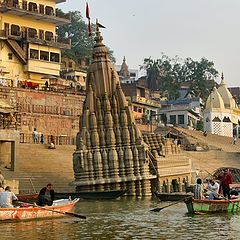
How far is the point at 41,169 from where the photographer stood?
129 ft

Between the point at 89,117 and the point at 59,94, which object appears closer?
the point at 89,117

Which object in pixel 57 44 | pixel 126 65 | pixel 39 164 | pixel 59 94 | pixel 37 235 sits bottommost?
pixel 37 235

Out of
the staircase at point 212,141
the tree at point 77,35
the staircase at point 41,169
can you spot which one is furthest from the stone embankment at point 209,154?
the tree at point 77,35

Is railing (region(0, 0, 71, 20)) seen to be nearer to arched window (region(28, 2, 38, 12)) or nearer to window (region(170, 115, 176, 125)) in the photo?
arched window (region(28, 2, 38, 12))

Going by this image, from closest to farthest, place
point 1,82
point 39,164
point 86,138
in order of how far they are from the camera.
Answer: point 86,138 < point 39,164 < point 1,82

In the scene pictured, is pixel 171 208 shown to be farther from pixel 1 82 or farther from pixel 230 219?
pixel 1 82

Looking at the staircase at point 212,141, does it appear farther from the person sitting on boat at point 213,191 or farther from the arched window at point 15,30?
the person sitting on boat at point 213,191

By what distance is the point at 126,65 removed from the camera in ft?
357

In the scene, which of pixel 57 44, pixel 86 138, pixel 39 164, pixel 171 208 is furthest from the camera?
pixel 57 44

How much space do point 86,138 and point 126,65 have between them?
7384 cm

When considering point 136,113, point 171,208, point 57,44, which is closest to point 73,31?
point 136,113

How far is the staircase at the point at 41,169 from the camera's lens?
37125 mm

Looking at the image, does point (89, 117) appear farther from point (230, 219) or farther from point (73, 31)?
point (73, 31)

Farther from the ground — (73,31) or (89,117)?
(73,31)
